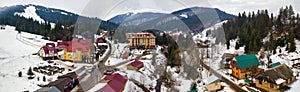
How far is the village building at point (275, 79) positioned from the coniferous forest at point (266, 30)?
198 cm

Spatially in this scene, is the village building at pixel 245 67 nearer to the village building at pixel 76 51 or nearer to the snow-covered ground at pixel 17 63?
the village building at pixel 76 51

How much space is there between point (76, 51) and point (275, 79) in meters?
3.07

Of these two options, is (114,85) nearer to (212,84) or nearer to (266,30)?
(212,84)

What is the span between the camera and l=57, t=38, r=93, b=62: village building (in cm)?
248

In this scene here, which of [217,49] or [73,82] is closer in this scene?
[73,82]

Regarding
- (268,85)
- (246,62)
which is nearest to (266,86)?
(268,85)

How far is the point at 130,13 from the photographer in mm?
1495

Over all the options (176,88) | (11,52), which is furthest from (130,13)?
(11,52)

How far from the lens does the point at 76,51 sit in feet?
8.56

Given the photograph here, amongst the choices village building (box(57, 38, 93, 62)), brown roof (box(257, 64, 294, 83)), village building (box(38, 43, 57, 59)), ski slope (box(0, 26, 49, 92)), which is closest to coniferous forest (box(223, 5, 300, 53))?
brown roof (box(257, 64, 294, 83))

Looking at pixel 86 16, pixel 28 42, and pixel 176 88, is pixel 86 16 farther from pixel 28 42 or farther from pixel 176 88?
pixel 28 42

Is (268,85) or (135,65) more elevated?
(135,65)

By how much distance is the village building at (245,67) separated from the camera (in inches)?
189

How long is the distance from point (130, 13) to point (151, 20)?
9.6 inches
